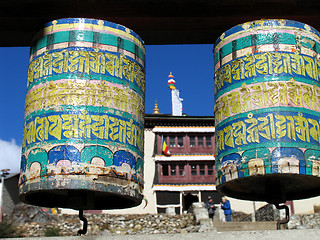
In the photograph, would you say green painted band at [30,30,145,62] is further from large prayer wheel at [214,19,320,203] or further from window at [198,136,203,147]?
window at [198,136,203,147]

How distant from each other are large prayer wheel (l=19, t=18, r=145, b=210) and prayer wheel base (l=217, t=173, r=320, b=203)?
120 centimetres

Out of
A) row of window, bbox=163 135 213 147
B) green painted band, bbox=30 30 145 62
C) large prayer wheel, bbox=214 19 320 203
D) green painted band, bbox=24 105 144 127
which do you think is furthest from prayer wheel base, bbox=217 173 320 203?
row of window, bbox=163 135 213 147

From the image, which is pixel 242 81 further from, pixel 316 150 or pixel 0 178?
pixel 0 178

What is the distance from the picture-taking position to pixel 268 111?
574cm

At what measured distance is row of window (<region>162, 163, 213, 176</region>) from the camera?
36.8 m

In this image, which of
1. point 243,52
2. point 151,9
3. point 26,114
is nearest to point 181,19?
point 151,9

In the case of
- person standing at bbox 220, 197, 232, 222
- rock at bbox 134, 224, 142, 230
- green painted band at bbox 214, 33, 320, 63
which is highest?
green painted band at bbox 214, 33, 320, 63

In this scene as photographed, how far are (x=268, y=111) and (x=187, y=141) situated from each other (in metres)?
32.0

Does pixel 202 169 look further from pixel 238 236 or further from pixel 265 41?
pixel 238 236

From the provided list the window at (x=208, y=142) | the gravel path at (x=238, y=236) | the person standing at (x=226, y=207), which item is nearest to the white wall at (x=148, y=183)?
the window at (x=208, y=142)

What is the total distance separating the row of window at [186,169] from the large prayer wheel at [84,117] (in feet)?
100

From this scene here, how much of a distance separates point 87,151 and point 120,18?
2.12m

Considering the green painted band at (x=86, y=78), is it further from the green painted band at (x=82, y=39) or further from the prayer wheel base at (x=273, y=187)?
the prayer wheel base at (x=273, y=187)

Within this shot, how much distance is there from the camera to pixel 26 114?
6000 millimetres
